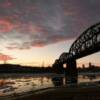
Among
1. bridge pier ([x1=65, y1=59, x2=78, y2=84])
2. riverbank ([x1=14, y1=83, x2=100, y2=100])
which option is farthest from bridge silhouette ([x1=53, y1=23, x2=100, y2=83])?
riverbank ([x1=14, y1=83, x2=100, y2=100])

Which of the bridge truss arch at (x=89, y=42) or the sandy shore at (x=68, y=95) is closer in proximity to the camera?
the sandy shore at (x=68, y=95)

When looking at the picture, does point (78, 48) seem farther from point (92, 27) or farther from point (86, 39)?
point (92, 27)

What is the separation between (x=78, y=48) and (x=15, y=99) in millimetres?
63762

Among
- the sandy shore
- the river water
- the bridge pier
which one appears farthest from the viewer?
the bridge pier

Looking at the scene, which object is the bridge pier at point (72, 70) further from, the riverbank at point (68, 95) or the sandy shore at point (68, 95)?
the sandy shore at point (68, 95)

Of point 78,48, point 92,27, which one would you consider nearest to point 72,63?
point 78,48

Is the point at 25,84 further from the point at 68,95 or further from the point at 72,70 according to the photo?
the point at 68,95

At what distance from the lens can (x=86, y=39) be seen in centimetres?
8619

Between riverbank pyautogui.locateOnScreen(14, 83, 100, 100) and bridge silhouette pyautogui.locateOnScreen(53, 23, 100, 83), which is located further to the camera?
bridge silhouette pyautogui.locateOnScreen(53, 23, 100, 83)

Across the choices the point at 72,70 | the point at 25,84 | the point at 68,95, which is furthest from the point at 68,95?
the point at 72,70

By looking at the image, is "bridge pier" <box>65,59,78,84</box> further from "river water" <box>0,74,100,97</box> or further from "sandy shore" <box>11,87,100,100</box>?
"sandy shore" <box>11,87,100,100</box>

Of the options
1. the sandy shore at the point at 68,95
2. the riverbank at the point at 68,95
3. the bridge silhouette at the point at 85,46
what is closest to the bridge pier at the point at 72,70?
the bridge silhouette at the point at 85,46

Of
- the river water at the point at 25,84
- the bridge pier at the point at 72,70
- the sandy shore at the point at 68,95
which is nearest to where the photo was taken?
the sandy shore at the point at 68,95

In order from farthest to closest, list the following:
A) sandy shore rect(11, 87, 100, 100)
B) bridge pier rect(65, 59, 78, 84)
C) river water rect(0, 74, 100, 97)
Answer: bridge pier rect(65, 59, 78, 84) → river water rect(0, 74, 100, 97) → sandy shore rect(11, 87, 100, 100)
